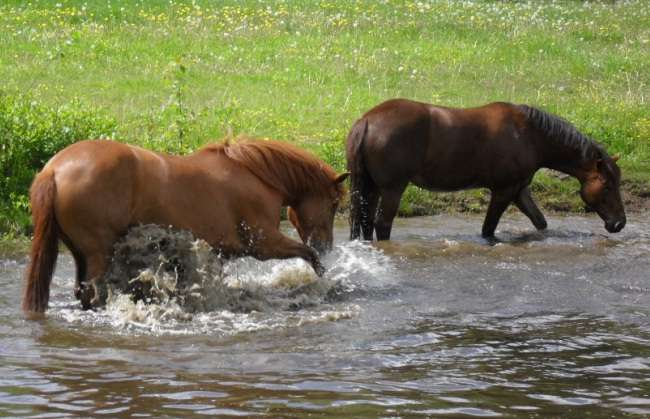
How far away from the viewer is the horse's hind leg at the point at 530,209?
1129 centimetres

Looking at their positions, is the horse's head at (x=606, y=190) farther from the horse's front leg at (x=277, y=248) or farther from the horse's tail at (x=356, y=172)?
the horse's front leg at (x=277, y=248)

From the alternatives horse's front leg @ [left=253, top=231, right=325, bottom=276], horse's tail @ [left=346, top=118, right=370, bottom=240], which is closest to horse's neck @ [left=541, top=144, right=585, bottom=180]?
horse's tail @ [left=346, top=118, right=370, bottom=240]

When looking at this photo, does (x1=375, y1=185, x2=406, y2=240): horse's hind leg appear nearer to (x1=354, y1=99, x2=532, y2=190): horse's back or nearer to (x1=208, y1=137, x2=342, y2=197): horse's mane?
(x1=354, y1=99, x2=532, y2=190): horse's back

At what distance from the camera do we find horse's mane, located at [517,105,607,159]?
441 inches

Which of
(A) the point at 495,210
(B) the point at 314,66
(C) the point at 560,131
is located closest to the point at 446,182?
(A) the point at 495,210

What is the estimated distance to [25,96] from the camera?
12367 mm

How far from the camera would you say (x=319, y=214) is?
8938 millimetres

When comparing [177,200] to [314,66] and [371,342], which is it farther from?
[314,66]

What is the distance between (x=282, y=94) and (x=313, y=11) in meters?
8.30

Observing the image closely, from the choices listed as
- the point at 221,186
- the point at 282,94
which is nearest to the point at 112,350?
the point at 221,186

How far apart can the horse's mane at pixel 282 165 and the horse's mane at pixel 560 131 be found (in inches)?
125

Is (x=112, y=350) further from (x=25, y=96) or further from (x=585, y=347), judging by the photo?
(x=25, y=96)

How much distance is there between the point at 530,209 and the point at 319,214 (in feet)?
10.6

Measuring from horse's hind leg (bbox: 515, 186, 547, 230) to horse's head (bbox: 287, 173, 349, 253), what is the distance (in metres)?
3.04
